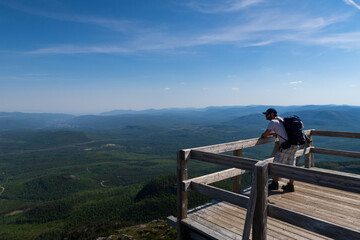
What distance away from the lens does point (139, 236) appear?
69125 millimetres

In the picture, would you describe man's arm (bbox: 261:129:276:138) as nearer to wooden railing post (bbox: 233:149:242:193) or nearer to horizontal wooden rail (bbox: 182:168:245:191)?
wooden railing post (bbox: 233:149:242:193)

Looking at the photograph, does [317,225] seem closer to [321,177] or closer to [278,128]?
[321,177]

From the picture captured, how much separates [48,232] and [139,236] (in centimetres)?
6064

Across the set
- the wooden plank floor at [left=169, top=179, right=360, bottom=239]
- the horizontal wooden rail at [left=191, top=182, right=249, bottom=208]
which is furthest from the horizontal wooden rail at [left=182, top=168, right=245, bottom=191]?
the wooden plank floor at [left=169, top=179, right=360, bottom=239]

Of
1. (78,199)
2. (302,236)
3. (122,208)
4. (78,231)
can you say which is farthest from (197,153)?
(78,199)

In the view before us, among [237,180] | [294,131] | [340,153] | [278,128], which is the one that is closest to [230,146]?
[237,180]

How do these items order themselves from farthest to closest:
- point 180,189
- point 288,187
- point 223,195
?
point 288,187, point 180,189, point 223,195

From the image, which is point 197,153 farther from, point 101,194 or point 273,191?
point 101,194

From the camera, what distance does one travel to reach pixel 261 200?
4.11m

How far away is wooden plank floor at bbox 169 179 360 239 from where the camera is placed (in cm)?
536

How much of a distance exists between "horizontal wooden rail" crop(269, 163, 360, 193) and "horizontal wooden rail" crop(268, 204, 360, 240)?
1.88 ft

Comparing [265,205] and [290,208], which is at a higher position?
[265,205]

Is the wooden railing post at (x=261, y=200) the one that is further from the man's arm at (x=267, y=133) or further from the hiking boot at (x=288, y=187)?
the hiking boot at (x=288, y=187)

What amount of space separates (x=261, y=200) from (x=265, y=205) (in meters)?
0.12
